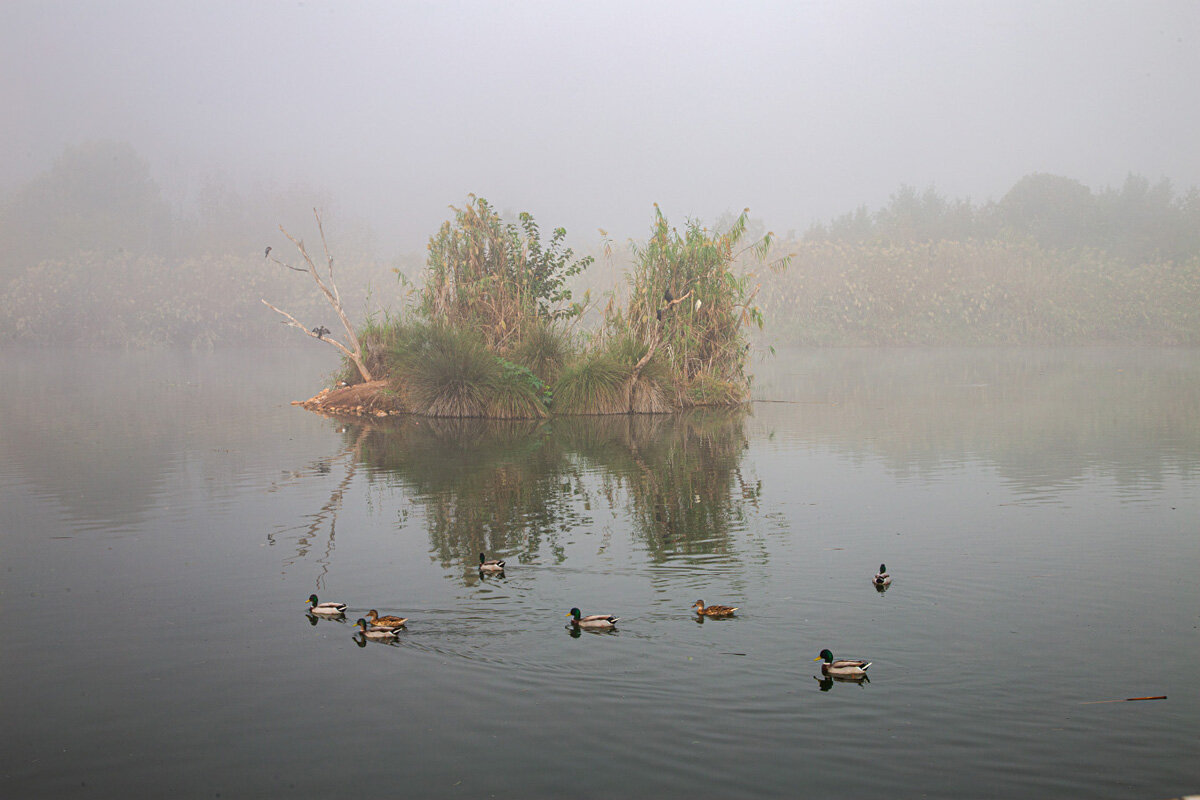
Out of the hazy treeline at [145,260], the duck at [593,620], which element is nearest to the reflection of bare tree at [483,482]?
the duck at [593,620]

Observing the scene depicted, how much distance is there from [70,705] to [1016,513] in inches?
463

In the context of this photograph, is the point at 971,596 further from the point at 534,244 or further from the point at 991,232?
the point at 991,232

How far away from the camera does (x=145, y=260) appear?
113 meters

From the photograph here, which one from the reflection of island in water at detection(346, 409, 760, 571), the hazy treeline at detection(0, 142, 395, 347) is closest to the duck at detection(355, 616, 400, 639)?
the reflection of island in water at detection(346, 409, 760, 571)

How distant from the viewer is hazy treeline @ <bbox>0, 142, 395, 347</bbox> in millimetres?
96250

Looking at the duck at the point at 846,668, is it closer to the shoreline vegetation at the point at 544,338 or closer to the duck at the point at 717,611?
the duck at the point at 717,611

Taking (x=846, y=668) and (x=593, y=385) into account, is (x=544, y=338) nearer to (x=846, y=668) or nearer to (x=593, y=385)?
(x=593, y=385)

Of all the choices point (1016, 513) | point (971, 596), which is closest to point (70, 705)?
point (971, 596)

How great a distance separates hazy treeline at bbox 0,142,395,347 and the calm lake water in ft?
260

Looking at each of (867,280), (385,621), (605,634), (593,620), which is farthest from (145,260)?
(605,634)

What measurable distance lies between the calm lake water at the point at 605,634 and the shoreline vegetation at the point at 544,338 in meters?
7.63

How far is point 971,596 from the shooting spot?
962 cm

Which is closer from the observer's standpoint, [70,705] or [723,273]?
[70,705]

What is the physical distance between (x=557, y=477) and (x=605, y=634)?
8874mm
